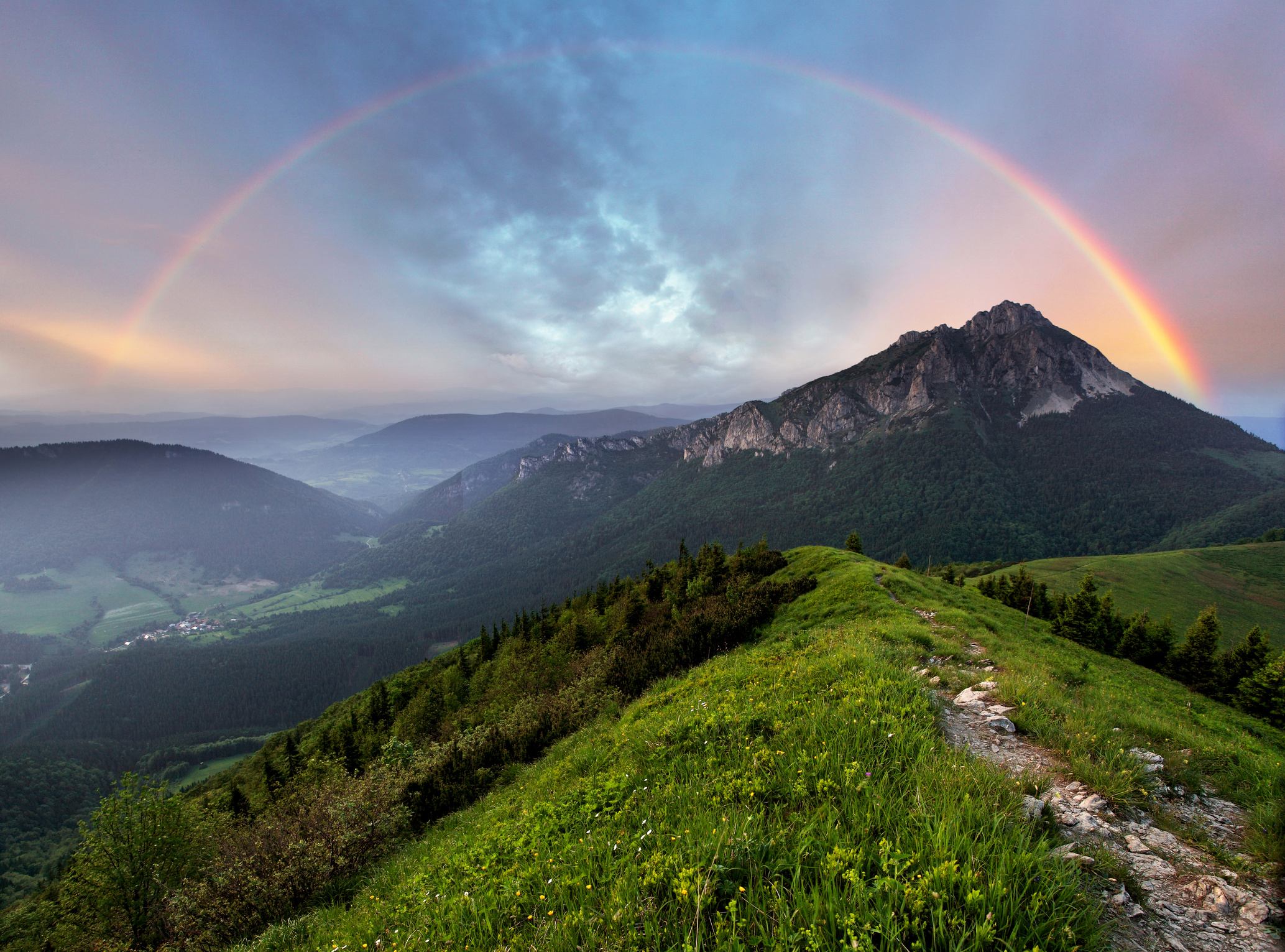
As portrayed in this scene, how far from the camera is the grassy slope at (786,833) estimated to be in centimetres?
348

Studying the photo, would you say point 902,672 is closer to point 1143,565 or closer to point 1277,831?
point 1277,831

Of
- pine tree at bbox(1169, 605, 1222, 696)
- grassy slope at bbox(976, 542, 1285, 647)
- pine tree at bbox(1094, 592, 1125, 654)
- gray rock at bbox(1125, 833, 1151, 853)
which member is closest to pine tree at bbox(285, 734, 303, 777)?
gray rock at bbox(1125, 833, 1151, 853)

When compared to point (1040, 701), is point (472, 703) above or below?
below

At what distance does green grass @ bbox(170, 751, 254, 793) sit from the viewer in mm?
126262

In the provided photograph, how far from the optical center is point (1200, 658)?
3838cm

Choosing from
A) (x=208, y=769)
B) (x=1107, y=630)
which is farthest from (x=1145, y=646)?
(x=208, y=769)

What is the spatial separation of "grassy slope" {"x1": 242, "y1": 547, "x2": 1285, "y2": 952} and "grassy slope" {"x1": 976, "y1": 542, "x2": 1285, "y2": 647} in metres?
103

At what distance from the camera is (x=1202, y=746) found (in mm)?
7793

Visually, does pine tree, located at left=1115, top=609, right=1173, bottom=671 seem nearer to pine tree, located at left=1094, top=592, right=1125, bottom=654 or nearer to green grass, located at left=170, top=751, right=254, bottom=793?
pine tree, located at left=1094, top=592, right=1125, bottom=654

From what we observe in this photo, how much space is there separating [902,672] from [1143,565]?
138 meters

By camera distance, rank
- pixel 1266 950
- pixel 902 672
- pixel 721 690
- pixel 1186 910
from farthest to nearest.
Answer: pixel 721 690 → pixel 902 672 → pixel 1186 910 → pixel 1266 950

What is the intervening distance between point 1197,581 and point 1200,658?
86.1 meters

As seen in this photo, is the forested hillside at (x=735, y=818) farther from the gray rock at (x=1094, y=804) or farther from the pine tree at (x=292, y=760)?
the pine tree at (x=292, y=760)

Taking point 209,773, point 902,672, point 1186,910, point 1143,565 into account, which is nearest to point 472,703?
point 902,672
